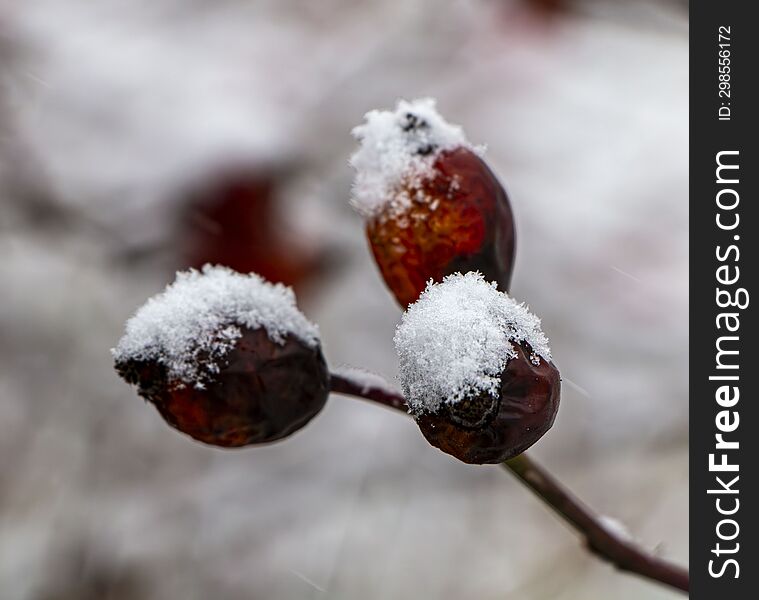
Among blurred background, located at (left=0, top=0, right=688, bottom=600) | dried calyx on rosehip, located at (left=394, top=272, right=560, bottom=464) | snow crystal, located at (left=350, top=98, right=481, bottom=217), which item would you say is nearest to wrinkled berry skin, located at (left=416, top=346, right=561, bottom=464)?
dried calyx on rosehip, located at (left=394, top=272, right=560, bottom=464)

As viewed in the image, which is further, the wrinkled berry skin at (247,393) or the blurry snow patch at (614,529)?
the blurry snow patch at (614,529)

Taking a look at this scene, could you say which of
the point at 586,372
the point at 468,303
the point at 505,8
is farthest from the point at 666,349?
the point at 468,303

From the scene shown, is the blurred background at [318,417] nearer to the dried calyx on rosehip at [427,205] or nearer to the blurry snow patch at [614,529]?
the blurry snow patch at [614,529]

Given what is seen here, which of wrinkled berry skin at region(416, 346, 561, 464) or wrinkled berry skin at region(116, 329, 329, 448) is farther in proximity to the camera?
wrinkled berry skin at region(116, 329, 329, 448)

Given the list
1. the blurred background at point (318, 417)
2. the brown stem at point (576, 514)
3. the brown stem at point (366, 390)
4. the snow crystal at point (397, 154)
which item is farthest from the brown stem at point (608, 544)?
the blurred background at point (318, 417)

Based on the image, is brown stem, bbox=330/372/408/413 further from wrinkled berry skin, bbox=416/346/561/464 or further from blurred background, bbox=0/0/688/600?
blurred background, bbox=0/0/688/600
